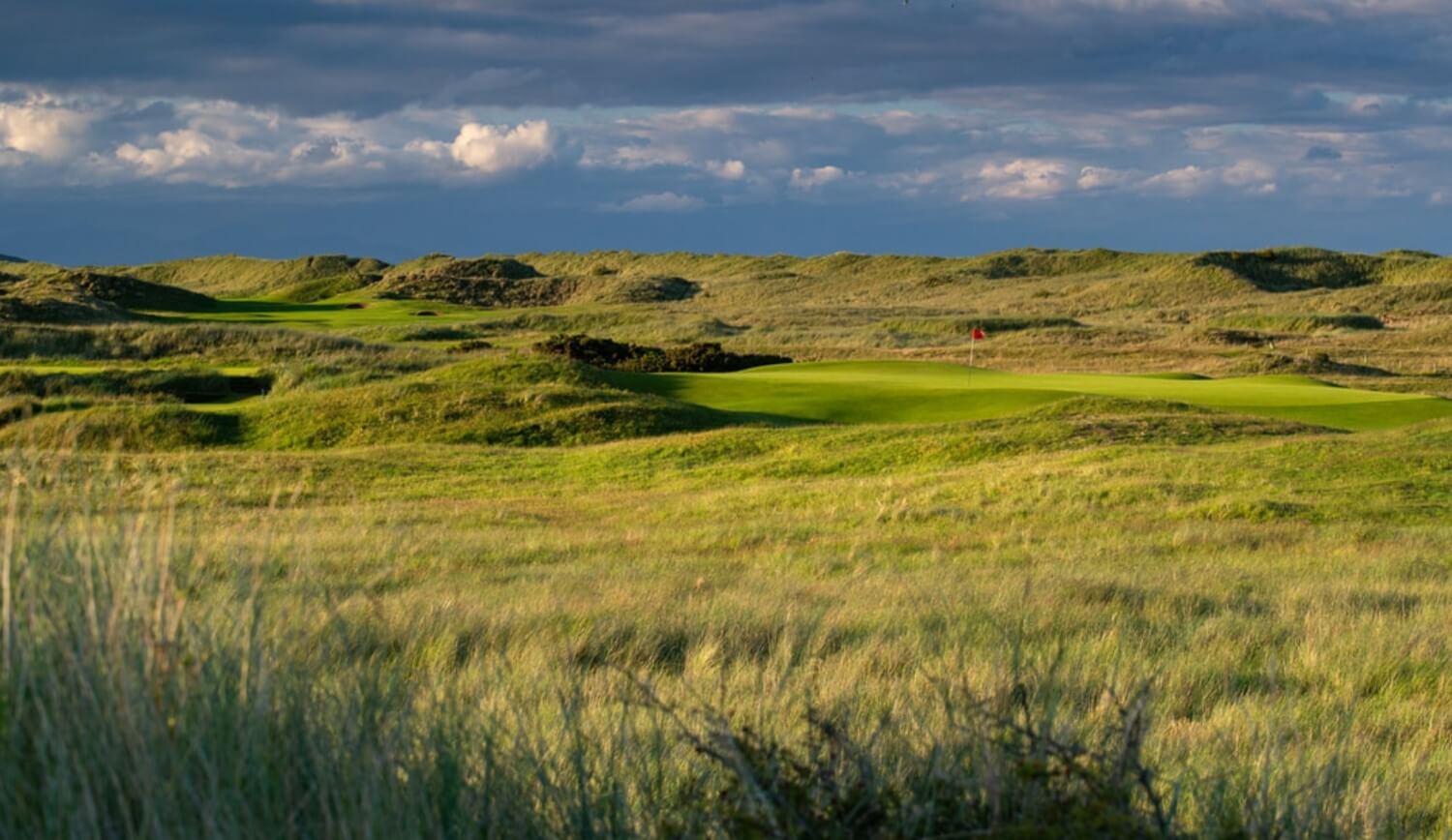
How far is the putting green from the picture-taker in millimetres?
28016

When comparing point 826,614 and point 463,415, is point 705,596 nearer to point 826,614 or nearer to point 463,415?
point 826,614

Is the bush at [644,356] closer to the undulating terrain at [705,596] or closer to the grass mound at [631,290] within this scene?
Answer: the undulating terrain at [705,596]

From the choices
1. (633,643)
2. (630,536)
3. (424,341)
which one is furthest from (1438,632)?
(424,341)

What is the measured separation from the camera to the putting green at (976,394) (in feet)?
91.9

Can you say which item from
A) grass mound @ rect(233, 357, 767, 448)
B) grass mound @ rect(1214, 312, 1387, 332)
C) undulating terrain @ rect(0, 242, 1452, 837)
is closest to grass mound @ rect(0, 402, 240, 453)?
undulating terrain @ rect(0, 242, 1452, 837)

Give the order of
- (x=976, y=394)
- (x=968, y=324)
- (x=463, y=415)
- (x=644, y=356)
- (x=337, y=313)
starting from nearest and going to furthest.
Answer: (x=463, y=415) → (x=976, y=394) → (x=644, y=356) → (x=968, y=324) → (x=337, y=313)

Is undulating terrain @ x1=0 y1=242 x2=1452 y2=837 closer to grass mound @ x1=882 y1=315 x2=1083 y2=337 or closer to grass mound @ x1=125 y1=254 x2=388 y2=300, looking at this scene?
grass mound @ x1=882 y1=315 x2=1083 y2=337

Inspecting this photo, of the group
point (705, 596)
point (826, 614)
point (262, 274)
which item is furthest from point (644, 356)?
point (262, 274)

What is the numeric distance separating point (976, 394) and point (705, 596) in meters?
21.7

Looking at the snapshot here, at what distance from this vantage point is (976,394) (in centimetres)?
2975

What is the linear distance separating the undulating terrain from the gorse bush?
0.02m

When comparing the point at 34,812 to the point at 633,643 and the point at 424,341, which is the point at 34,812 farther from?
the point at 424,341

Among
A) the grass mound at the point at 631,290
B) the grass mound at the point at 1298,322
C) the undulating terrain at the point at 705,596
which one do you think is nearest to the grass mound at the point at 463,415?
the undulating terrain at the point at 705,596

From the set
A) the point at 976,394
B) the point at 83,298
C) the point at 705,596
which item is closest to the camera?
the point at 705,596
